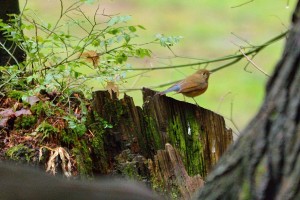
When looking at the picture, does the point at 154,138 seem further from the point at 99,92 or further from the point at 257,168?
the point at 257,168

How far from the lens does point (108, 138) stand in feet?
13.2

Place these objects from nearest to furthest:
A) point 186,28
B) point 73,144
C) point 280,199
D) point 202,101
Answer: point 280,199, point 73,144, point 202,101, point 186,28

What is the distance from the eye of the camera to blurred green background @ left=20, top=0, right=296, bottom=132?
Answer: 827cm

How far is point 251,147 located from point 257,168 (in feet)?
0.19

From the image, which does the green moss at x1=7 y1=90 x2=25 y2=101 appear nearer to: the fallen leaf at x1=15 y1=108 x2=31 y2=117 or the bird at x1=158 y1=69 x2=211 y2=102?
the fallen leaf at x1=15 y1=108 x2=31 y2=117

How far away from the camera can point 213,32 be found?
956 centimetres

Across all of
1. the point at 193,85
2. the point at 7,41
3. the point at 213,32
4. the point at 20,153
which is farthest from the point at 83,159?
the point at 213,32

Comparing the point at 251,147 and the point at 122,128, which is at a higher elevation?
the point at 122,128

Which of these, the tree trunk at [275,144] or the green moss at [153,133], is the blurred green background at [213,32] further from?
the tree trunk at [275,144]

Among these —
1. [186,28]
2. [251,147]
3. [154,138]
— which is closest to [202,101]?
[186,28]

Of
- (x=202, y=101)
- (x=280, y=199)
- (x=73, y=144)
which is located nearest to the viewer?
(x=280, y=199)

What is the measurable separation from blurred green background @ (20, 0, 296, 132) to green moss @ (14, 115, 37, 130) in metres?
3.78

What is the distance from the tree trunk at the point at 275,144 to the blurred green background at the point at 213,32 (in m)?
5.42

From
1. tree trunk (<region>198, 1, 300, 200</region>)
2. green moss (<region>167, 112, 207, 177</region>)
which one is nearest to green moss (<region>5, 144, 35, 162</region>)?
green moss (<region>167, 112, 207, 177</region>)
